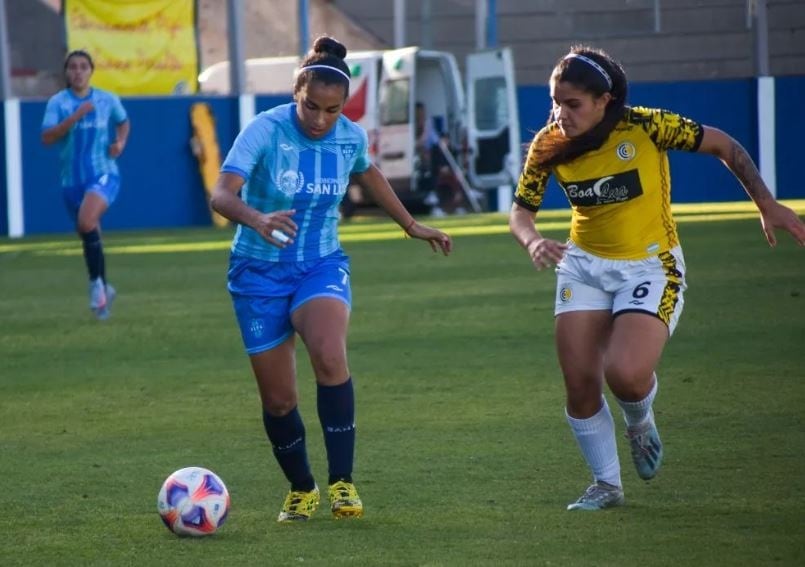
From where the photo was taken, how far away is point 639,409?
22.9 ft

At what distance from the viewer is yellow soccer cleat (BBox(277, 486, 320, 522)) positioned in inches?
267

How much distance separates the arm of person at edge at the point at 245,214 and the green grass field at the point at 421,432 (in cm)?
115

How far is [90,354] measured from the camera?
1268cm

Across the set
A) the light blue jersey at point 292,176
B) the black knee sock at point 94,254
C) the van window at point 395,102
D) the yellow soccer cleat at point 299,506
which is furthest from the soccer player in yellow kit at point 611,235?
the van window at point 395,102

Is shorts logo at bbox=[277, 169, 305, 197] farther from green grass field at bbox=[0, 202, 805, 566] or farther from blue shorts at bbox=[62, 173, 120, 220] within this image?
blue shorts at bbox=[62, 173, 120, 220]

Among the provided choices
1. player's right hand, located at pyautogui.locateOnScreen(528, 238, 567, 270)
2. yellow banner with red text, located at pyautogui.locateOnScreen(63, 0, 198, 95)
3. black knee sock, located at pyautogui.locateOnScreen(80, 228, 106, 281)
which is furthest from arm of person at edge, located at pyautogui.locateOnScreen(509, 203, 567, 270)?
yellow banner with red text, located at pyautogui.locateOnScreen(63, 0, 198, 95)

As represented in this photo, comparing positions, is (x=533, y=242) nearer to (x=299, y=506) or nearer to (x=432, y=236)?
(x=432, y=236)

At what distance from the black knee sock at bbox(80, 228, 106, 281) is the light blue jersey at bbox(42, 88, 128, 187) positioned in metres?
0.59

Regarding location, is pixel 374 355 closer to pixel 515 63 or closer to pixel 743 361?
pixel 743 361

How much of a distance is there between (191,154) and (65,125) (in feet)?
46.2

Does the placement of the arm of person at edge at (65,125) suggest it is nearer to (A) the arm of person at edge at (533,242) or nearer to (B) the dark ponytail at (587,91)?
(A) the arm of person at edge at (533,242)

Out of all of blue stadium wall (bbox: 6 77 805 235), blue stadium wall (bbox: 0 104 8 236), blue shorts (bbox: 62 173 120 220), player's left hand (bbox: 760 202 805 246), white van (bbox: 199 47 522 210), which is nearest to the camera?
player's left hand (bbox: 760 202 805 246)

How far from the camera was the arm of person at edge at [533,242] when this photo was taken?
6406 millimetres

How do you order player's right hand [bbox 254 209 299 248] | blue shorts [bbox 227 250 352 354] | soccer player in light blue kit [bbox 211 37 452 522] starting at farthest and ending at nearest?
blue shorts [bbox 227 250 352 354] < soccer player in light blue kit [bbox 211 37 452 522] < player's right hand [bbox 254 209 299 248]
